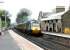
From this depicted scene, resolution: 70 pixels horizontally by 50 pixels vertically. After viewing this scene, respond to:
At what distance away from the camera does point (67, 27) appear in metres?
51.8

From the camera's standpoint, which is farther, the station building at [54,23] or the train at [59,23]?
the station building at [54,23]

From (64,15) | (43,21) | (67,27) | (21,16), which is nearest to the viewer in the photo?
(67,27)

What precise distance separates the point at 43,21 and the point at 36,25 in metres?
32.0

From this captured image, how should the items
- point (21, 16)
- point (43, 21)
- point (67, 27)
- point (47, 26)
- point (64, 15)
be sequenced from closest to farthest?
point (67, 27) < point (64, 15) < point (47, 26) < point (43, 21) < point (21, 16)

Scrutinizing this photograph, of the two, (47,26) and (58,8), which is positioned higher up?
(58,8)

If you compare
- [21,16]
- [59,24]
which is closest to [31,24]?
[59,24]

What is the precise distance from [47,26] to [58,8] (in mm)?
9255

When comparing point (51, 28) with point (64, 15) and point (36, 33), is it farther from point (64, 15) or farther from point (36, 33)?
point (36, 33)

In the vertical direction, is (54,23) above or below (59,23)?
below

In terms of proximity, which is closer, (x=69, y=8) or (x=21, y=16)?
(x=69, y=8)

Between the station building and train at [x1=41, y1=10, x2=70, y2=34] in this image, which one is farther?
the station building

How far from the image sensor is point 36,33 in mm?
43719

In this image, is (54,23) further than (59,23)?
Yes

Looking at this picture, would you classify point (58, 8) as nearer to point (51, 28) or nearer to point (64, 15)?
point (51, 28)
